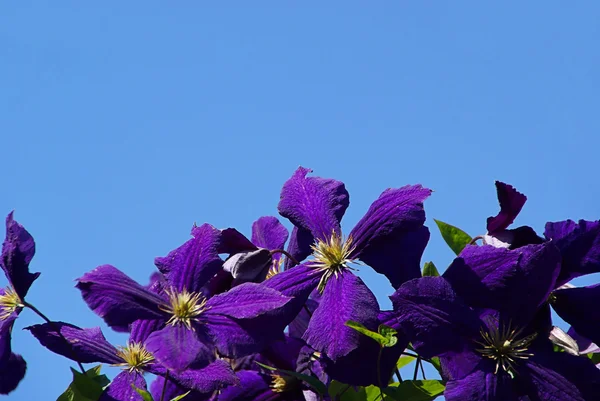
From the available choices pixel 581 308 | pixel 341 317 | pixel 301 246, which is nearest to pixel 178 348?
pixel 341 317

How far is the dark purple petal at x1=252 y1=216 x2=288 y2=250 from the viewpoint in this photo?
52.1 inches

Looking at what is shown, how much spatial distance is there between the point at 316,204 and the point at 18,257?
1.42 feet

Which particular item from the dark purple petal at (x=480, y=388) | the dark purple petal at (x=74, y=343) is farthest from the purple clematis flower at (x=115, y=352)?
the dark purple petal at (x=480, y=388)

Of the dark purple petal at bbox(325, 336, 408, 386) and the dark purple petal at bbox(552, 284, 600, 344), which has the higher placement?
the dark purple petal at bbox(552, 284, 600, 344)

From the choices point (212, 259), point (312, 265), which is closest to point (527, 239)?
point (312, 265)

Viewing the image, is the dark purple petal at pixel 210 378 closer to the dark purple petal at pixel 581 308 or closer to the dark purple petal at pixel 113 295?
the dark purple petal at pixel 113 295

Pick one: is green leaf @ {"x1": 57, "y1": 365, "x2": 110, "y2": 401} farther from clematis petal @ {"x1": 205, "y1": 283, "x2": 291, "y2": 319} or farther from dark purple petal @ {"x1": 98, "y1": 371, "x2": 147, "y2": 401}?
clematis petal @ {"x1": 205, "y1": 283, "x2": 291, "y2": 319}

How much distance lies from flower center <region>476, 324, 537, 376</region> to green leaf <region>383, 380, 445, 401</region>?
3.3 inches

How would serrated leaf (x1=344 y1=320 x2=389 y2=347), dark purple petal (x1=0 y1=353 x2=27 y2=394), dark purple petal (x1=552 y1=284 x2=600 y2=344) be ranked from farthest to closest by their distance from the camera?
dark purple petal (x1=0 y1=353 x2=27 y2=394) → dark purple petal (x1=552 y1=284 x2=600 y2=344) → serrated leaf (x1=344 y1=320 x2=389 y2=347)

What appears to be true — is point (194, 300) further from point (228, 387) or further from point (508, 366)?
point (508, 366)

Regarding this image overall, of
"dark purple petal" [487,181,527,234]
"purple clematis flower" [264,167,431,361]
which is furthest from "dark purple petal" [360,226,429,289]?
"dark purple petal" [487,181,527,234]

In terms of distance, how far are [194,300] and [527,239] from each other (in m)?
0.46

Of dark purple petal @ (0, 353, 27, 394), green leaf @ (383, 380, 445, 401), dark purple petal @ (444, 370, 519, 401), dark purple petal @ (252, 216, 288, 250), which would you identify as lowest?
dark purple petal @ (444, 370, 519, 401)

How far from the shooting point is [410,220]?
1.07 m
